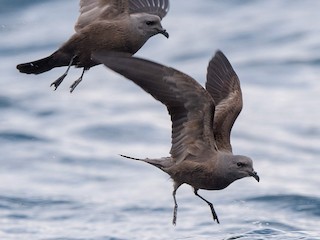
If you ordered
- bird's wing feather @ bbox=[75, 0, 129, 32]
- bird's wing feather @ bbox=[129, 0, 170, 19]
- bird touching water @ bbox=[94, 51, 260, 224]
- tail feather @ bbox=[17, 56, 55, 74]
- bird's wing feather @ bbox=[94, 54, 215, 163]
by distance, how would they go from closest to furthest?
bird's wing feather @ bbox=[94, 54, 215, 163] < bird touching water @ bbox=[94, 51, 260, 224] < tail feather @ bbox=[17, 56, 55, 74] < bird's wing feather @ bbox=[75, 0, 129, 32] < bird's wing feather @ bbox=[129, 0, 170, 19]

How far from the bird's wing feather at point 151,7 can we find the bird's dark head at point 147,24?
1.06 meters

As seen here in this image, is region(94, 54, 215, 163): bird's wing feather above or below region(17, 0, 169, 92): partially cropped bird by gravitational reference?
below

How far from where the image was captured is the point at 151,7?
12.3 metres

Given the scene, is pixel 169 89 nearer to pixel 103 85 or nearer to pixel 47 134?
pixel 47 134

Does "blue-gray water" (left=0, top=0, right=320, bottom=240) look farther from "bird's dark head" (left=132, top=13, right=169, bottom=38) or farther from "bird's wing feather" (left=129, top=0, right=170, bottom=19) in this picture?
"bird's dark head" (left=132, top=13, right=169, bottom=38)

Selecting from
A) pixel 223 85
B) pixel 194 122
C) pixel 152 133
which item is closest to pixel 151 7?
pixel 223 85

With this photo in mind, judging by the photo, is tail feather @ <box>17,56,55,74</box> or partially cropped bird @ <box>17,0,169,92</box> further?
tail feather @ <box>17,56,55,74</box>

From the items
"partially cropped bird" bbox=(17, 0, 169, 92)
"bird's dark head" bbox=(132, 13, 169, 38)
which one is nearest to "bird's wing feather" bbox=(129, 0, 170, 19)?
"partially cropped bird" bbox=(17, 0, 169, 92)

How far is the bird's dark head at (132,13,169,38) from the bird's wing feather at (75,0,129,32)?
9.1 inches

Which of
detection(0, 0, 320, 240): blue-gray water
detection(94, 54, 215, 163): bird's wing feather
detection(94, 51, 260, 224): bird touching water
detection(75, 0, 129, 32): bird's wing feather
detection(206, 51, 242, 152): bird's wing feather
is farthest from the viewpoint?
detection(0, 0, 320, 240): blue-gray water

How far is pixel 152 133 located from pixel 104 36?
8.71m

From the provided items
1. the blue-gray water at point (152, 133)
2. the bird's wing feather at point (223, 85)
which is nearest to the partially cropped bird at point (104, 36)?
the bird's wing feather at point (223, 85)

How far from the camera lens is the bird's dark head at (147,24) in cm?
1094

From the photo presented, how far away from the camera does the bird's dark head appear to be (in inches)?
431
